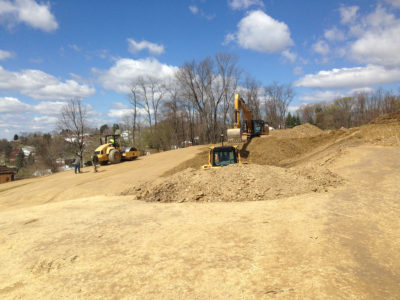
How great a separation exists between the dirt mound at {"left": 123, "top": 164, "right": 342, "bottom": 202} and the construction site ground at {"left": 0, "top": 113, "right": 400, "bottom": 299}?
42 mm

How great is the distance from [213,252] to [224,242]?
516mm

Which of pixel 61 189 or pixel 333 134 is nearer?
pixel 61 189

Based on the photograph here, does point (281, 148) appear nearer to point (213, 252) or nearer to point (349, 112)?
point (213, 252)

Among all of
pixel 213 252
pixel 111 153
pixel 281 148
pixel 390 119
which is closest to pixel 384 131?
pixel 390 119

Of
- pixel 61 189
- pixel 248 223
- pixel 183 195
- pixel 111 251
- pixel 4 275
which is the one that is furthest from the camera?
pixel 61 189

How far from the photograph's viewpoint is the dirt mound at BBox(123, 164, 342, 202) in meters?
9.59

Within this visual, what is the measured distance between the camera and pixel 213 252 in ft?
16.5

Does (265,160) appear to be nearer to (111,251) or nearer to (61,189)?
(61,189)

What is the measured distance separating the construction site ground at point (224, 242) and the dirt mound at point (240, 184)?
4cm

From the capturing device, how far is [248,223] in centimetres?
658

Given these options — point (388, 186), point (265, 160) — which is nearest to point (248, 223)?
point (388, 186)

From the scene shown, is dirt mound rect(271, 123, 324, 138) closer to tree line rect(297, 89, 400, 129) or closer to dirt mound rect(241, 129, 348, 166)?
dirt mound rect(241, 129, 348, 166)

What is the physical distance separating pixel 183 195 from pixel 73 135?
3444 cm

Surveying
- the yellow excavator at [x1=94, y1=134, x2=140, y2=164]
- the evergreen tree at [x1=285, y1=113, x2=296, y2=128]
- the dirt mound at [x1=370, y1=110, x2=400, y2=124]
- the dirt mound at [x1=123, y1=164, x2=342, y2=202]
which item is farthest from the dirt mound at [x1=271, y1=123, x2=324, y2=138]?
the evergreen tree at [x1=285, y1=113, x2=296, y2=128]
